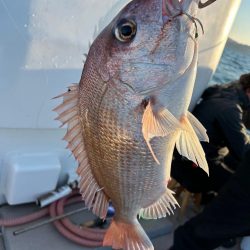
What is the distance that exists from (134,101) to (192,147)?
0.88 ft

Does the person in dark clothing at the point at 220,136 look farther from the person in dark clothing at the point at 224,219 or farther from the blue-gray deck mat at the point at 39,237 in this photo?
the person in dark clothing at the point at 224,219

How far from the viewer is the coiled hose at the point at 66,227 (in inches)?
111

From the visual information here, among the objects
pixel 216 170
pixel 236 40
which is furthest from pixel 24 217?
pixel 236 40

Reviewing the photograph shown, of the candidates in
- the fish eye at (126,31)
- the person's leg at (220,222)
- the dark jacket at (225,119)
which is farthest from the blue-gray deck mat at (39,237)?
the fish eye at (126,31)

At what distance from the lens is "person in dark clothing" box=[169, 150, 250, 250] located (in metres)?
2.56

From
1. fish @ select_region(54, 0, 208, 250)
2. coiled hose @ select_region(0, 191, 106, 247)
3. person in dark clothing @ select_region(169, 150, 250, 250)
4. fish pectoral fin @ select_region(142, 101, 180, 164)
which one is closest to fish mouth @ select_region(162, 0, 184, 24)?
fish @ select_region(54, 0, 208, 250)

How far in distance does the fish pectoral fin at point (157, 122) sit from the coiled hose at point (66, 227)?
1.89 m

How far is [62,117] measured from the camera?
46.8 inches

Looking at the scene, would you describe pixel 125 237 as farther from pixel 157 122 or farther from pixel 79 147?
pixel 157 122

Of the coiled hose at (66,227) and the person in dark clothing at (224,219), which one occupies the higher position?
the person in dark clothing at (224,219)

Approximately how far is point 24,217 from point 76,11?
1.46 meters

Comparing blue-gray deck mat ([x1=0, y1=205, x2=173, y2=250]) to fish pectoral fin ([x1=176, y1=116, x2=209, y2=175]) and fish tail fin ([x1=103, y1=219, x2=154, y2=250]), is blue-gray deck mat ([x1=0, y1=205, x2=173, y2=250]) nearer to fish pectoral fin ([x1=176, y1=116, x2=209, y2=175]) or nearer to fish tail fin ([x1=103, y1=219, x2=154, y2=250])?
fish tail fin ([x1=103, y1=219, x2=154, y2=250])

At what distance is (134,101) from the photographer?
1.15m

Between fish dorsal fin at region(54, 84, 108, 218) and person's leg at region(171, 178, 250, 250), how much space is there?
147 cm
